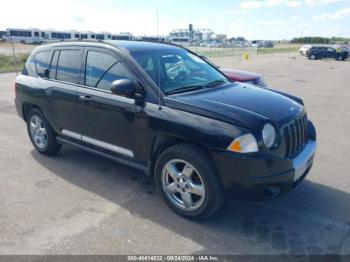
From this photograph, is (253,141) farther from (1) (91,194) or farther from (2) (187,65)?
(1) (91,194)

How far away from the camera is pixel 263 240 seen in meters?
3.21

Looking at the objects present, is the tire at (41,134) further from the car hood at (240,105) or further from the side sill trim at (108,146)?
the car hood at (240,105)

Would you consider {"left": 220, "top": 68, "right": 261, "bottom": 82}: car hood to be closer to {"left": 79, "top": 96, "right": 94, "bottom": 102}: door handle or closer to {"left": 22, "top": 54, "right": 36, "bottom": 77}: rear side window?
{"left": 22, "top": 54, "right": 36, "bottom": 77}: rear side window

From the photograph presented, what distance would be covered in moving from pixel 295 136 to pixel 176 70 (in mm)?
1697

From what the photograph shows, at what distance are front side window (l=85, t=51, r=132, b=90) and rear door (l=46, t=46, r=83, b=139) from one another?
0.22 m

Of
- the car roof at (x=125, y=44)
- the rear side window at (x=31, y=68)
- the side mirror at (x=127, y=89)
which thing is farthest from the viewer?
the rear side window at (x=31, y=68)

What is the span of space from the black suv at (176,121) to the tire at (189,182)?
10 mm

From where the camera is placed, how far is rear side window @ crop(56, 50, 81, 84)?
452 centimetres

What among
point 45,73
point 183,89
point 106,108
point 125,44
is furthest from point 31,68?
point 183,89

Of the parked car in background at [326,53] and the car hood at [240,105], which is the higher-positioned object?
the parked car in background at [326,53]

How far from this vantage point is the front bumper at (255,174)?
122 inches

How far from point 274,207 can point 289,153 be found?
0.76 meters

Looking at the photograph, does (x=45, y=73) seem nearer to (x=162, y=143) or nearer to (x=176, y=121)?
(x=162, y=143)

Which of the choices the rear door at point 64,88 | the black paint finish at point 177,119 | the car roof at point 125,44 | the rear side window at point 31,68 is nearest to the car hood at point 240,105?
the black paint finish at point 177,119
